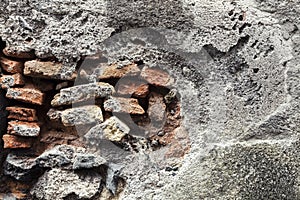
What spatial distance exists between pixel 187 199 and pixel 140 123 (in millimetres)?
277

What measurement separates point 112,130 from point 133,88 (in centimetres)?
15

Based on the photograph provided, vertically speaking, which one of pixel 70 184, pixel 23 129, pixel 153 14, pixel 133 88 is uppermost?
pixel 153 14

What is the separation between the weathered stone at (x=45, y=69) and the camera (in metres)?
1.34

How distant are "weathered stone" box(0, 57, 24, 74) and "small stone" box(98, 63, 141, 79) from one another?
0.88ft

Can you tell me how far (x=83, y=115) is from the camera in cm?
133

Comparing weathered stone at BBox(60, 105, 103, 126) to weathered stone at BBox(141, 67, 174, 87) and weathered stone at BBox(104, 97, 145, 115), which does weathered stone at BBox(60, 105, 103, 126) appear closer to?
weathered stone at BBox(104, 97, 145, 115)

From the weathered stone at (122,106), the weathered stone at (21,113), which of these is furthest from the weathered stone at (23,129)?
the weathered stone at (122,106)

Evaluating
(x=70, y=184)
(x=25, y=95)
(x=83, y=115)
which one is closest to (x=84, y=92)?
(x=83, y=115)

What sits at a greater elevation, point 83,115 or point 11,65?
point 11,65

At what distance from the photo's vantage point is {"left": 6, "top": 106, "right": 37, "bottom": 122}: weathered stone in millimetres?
1348

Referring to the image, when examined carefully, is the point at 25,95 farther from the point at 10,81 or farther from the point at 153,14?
the point at 153,14

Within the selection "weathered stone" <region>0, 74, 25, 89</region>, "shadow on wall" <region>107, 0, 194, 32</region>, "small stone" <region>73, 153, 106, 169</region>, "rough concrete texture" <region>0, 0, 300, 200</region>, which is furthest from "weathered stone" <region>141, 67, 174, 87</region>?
"weathered stone" <region>0, 74, 25, 89</region>

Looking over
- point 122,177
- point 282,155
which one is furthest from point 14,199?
point 282,155

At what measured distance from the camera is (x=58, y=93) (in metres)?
1.36
